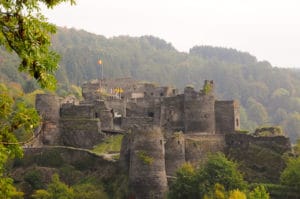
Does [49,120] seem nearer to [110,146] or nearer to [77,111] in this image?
[77,111]

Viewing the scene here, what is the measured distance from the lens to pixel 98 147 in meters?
48.2

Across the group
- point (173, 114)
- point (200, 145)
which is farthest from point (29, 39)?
point (173, 114)

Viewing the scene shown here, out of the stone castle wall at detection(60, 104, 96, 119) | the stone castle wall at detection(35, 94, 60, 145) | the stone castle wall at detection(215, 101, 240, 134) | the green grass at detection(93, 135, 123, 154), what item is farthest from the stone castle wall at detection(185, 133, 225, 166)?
the stone castle wall at detection(35, 94, 60, 145)

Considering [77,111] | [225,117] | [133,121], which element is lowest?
[133,121]

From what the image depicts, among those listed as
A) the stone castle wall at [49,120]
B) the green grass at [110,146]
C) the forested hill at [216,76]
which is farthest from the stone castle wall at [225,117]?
the forested hill at [216,76]

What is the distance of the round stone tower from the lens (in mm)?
42000

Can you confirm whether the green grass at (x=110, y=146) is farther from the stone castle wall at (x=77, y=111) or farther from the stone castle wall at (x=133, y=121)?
the stone castle wall at (x=77, y=111)

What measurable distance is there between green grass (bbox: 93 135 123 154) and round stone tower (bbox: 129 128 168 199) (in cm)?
509

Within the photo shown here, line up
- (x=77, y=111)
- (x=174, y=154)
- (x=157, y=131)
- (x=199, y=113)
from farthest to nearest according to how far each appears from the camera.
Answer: (x=77, y=111)
(x=199, y=113)
(x=174, y=154)
(x=157, y=131)

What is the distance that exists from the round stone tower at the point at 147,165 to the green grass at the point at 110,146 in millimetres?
5091

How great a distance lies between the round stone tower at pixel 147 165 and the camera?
42.0m

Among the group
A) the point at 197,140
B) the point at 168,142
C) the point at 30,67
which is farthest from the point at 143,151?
the point at 30,67

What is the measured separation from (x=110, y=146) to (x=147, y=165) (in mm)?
6737

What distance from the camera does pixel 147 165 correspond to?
42.0m
